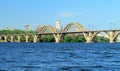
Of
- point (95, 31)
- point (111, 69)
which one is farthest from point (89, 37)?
point (111, 69)

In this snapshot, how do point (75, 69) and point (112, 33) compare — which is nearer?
point (75, 69)

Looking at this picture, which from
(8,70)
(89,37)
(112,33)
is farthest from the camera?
(89,37)

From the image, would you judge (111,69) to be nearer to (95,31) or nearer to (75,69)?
(75,69)

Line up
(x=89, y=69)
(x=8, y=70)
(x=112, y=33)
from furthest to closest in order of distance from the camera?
(x=112, y=33) → (x=89, y=69) → (x=8, y=70)

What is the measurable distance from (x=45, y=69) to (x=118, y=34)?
148762 millimetres

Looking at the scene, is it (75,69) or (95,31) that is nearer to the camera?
(75,69)

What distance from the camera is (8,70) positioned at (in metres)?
37.1

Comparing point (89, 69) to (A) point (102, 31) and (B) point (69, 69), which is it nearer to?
(B) point (69, 69)

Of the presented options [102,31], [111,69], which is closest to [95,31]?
[102,31]

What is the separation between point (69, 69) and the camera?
39.1 meters

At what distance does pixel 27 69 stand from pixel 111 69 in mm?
8106

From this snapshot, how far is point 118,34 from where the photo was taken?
184750 mm

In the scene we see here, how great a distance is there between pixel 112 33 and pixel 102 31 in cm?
698

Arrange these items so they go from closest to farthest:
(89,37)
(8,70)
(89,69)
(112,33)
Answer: (8,70) → (89,69) → (112,33) → (89,37)
